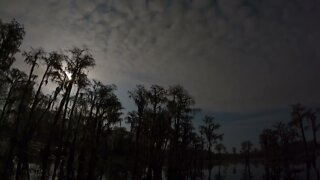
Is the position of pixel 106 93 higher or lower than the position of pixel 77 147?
higher

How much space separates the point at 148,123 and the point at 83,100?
10491 mm

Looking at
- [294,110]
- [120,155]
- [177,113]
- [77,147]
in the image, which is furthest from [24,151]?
[120,155]

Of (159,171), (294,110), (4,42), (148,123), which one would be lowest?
(159,171)

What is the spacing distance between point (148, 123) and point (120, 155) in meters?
43.0

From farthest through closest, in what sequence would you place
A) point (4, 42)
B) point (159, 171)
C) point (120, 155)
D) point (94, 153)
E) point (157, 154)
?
1. point (120, 155)
2. point (157, 154)
3. point (159, 171)
4. point (94, 153)
5. point (4, 42)

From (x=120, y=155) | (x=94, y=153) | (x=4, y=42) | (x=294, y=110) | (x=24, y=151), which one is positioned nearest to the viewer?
(x=4, y=42)

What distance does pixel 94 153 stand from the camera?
38531 millimetres

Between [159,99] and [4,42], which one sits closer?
[4,42]

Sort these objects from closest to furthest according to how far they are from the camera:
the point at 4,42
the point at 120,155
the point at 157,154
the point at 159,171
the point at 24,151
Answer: the point at 4,42 → the point at 24,151 → the point at 159,171 → the point at 157,154 → the point at 120,155

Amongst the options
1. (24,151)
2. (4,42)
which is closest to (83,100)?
(24,151)

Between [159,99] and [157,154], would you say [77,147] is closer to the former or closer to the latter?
[157,154]

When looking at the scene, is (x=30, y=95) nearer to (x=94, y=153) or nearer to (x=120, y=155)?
(x=94, y=153)

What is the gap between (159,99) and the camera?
4275cm

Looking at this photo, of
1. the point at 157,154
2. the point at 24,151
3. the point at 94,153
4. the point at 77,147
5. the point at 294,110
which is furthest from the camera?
the point at 294,110
